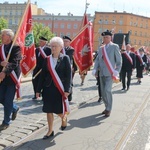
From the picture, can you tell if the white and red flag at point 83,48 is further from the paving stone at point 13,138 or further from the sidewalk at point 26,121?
the paving stone at point 13,138

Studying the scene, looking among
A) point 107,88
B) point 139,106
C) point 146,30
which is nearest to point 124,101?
point 139,106

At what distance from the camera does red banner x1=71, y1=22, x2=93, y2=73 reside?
10.2m

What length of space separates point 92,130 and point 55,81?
154cm

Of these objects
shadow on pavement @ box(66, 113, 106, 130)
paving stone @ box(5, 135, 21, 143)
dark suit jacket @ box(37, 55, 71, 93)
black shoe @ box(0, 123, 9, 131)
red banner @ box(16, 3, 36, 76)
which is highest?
red banner @ box(16, 3, 36, 76)

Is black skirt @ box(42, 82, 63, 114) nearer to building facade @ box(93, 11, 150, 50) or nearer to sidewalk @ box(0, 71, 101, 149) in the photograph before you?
sidewalk @ box(0, 71, 101, 149)

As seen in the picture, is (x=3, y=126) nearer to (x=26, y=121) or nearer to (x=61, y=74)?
(x=26, y=121)

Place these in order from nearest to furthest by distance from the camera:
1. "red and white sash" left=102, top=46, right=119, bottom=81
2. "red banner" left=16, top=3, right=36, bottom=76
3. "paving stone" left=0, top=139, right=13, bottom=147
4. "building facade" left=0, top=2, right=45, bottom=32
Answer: "paving stone" left=0, top=139, right=13, bottom=147
"red banner" left=16, top=3, right=36, bottom=76
"red and white sash" left=102, top=46, right=119, bottom=81
"building facade" left=0, top=2, right=45, bottom=32

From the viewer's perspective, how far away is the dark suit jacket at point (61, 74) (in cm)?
564

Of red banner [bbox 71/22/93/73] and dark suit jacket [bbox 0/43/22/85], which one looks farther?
red banner [bbox 71/22/93/73]

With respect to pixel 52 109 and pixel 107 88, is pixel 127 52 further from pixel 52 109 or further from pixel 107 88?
pixel 52 109

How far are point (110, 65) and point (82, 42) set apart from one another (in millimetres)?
2625

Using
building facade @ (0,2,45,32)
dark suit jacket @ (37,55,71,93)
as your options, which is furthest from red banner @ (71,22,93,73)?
building facade @ (0,2,45,32)

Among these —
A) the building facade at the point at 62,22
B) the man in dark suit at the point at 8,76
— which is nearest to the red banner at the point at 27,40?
the man in dark suit at the point at 8,76

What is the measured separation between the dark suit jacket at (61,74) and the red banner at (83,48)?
4.38m
